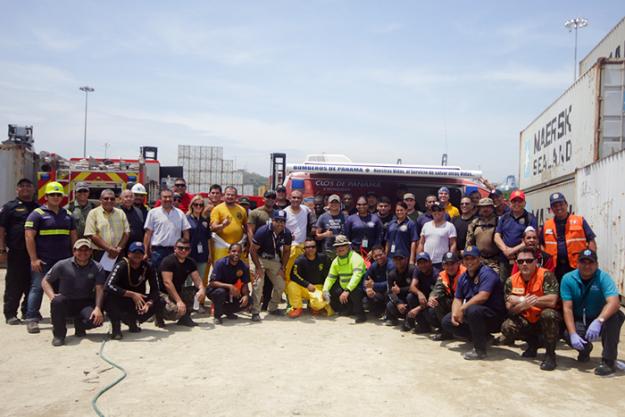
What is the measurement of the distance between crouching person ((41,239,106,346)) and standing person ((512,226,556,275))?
4.78 m

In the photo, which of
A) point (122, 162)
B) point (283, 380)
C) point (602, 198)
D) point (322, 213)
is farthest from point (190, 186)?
point (283, 380)

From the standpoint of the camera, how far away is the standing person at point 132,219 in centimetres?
716

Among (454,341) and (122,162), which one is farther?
(122,162)

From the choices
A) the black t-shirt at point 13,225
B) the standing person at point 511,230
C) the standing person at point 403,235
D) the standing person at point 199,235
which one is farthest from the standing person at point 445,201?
the black t-shirt at point 13,225

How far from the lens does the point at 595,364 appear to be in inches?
212

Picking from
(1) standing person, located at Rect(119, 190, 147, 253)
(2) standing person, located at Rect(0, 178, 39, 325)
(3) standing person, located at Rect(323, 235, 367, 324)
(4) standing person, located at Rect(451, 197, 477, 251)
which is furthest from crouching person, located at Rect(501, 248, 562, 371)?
(2) standing person, located at Rect(0, 178, 39, 325)

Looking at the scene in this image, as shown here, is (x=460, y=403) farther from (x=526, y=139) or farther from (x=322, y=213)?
(x=526, y=139)

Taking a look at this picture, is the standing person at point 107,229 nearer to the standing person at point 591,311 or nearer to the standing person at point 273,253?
the standing person at point 273,253

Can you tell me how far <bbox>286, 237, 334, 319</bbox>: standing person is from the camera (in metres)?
7.63

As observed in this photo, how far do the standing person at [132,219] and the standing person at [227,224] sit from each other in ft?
3.24

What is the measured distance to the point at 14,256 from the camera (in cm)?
671

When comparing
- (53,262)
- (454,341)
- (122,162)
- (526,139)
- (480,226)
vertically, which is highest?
(526,139)

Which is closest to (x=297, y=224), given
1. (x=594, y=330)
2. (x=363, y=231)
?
(x=363, y=231)

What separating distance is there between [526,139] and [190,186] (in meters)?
16.2
